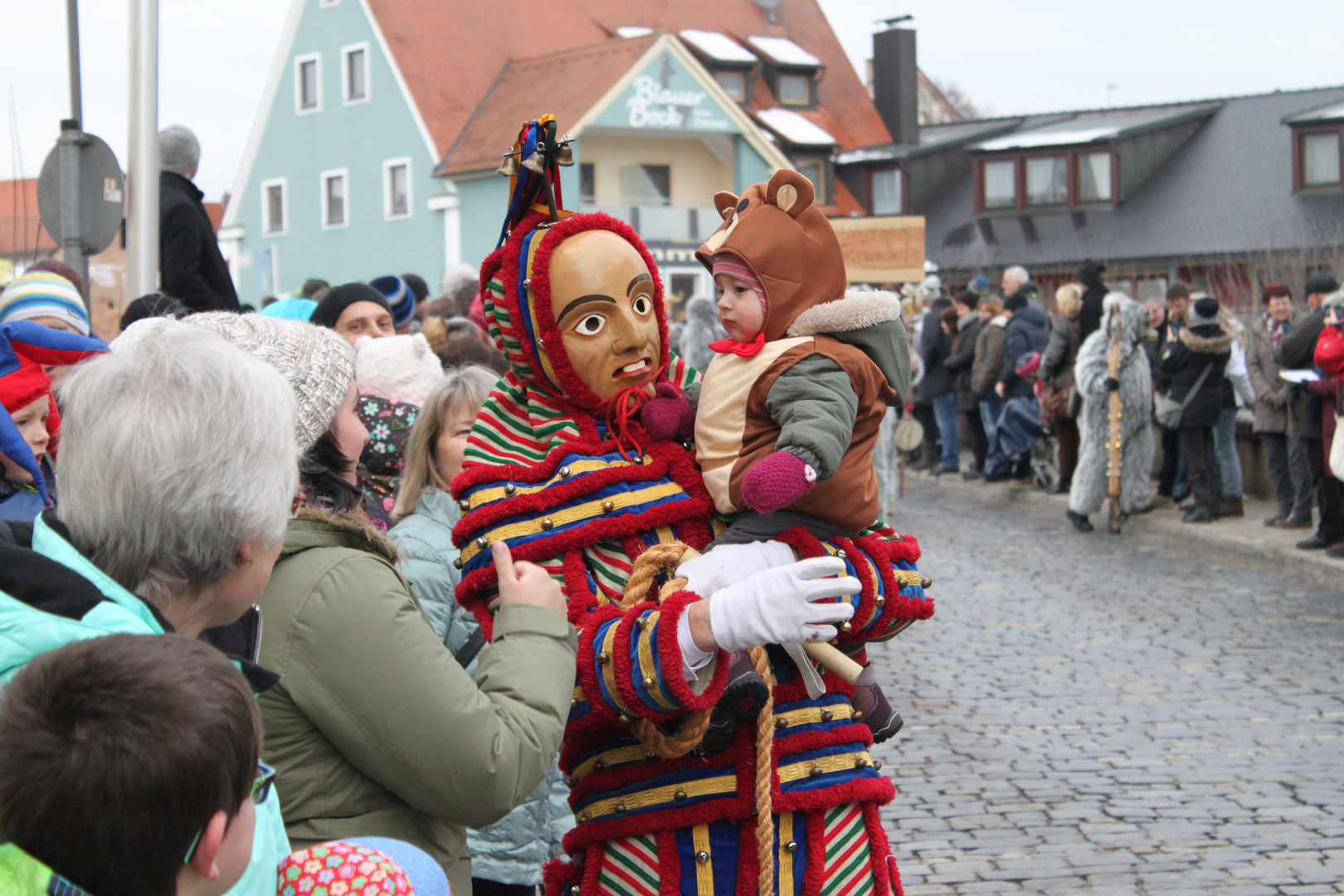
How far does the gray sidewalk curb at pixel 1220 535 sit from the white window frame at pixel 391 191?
21.7 meters

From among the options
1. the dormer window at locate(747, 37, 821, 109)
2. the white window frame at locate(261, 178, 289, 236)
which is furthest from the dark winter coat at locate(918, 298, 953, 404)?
the white window frame at locate(261, 178, 289, 236)

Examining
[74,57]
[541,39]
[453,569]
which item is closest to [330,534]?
[453,569]

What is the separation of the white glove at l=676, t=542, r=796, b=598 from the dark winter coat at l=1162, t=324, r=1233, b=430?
32.5 feet

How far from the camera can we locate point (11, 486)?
355cm

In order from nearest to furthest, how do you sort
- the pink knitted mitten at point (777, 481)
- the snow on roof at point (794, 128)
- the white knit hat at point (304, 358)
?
the pink knitted mitten at point (777, 481) → the white knit hat at point (304, 358) → the snow on roof at point (794, 128)

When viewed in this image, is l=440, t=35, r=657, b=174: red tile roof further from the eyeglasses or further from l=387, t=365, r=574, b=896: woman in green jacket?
the eyeglasses

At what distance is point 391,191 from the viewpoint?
1352 inches

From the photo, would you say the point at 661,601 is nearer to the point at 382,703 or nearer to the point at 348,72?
the point at 382,703

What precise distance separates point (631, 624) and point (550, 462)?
37 cm

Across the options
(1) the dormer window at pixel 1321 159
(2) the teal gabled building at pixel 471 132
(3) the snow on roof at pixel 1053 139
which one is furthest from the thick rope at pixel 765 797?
(3) the snow on roof at pixel 1053 139

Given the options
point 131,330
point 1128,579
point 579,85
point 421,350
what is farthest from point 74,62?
point 579,85

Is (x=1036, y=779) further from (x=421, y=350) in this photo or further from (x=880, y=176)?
(x=880, y=176)

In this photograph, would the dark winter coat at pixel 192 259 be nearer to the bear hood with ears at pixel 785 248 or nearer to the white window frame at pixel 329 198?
the bear hood with ears at pixel 785 248

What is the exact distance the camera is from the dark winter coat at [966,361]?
50.9 ft
